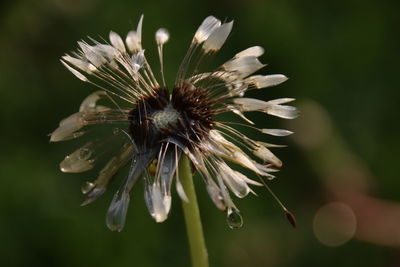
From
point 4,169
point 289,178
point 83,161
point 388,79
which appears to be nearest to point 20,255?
point 4,169

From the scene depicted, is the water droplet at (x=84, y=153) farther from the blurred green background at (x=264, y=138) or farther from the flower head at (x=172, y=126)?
the blurred green background at (x=264, y=138)

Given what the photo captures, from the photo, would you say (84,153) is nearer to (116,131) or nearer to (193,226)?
(116,131)

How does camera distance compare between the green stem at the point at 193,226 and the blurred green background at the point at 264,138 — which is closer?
the green stem at the point at 193,226

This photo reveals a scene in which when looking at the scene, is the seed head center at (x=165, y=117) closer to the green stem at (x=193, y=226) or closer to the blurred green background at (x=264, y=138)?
the green stem at (x=193, y=226)

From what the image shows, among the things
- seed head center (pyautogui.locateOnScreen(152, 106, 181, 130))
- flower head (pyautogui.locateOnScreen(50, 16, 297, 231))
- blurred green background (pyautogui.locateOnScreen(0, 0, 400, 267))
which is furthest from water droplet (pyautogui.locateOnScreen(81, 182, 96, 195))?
blurred green background (pyautogui.locateOnScreen(0, 0, 400, 267))

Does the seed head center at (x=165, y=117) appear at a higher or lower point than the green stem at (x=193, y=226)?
higher

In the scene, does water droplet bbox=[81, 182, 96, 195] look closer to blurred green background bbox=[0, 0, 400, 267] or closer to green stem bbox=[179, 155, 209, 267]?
green stem bbox=[179, 155, 209, 267]

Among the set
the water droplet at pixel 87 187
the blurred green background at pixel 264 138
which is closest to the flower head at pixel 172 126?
the water droplet at pixel 87 187

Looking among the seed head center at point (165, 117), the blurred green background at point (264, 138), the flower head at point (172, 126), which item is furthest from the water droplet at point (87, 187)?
the blurred green background at point (264, 138)

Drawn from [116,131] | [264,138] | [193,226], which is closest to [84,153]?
[116,131]
